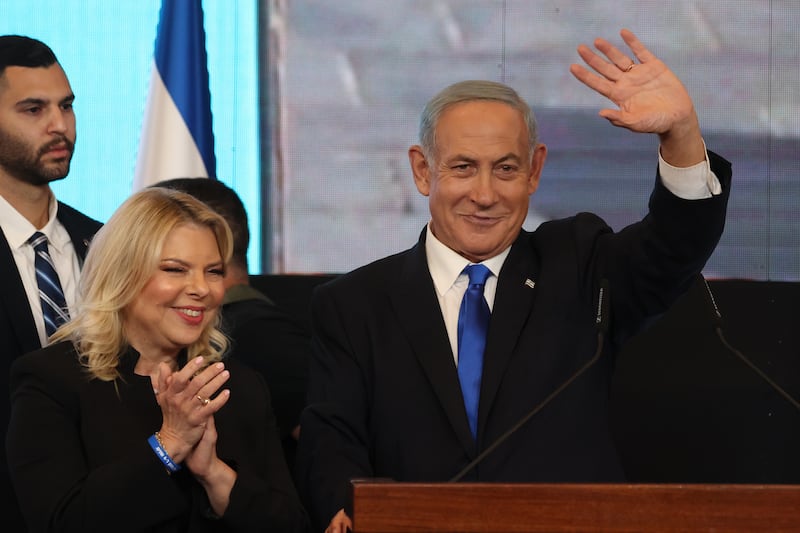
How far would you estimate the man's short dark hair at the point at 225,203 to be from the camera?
3172 mm

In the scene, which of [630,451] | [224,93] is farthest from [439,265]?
[224,93]

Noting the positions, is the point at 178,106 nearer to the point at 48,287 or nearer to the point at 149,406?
the point at 48,287

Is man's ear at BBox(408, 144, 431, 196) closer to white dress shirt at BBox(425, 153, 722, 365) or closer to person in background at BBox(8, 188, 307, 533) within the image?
white dress shirt at BBox(425, 153, 722, 365)

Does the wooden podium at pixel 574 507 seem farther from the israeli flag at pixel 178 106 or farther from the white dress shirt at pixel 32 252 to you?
the israeli flag at pixel 178 106

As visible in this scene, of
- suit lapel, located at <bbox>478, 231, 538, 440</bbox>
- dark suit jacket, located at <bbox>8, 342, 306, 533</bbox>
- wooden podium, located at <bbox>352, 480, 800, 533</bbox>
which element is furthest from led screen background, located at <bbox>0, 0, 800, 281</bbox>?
wooden podium, located at <bbox>352, 480, 800, 533</bbox>

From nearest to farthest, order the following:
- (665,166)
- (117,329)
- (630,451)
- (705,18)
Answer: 1. (665,166)
2. (117,329)
3. (630,451)
4. (705,18)

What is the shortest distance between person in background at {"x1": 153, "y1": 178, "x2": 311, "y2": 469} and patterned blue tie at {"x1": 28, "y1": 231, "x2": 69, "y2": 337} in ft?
1.30

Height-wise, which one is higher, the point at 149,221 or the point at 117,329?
the point at 149,221

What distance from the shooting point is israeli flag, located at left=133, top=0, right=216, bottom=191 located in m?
4.00

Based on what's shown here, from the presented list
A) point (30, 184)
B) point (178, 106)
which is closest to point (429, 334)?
point (30, 184)

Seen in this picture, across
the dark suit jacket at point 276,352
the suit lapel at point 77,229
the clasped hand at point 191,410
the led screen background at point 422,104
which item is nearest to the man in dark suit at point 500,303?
the clasped hand at point 191,410

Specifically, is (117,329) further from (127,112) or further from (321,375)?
(127,112)

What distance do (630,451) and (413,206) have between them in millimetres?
1111

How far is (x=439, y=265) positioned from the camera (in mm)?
2516
